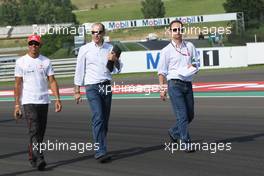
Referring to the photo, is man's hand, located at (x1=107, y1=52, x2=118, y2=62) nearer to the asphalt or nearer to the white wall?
the asphalt

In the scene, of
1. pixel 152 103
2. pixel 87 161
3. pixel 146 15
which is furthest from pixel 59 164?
pixel 146 15

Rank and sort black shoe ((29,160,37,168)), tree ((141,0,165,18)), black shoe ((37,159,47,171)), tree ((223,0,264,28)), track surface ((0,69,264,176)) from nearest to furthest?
track surface ((0,69,264,176)), black shoe ((37,159,47,171)), black shoe ((29,160,37,168)), tree ((223,0,264,28)), tree ((141,0,165,18))

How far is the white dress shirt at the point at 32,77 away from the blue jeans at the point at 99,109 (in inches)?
25.4

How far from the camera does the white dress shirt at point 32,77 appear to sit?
781 cm

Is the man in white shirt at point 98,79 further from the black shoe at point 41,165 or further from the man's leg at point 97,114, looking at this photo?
the black shoe at point 41,165

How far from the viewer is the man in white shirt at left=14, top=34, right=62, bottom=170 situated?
25.6 ft

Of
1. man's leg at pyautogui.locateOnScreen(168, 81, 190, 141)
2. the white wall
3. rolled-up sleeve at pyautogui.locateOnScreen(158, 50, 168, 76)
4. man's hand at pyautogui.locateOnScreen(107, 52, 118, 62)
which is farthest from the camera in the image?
the white wall

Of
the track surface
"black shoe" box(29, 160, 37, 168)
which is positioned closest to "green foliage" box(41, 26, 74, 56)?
the track surface

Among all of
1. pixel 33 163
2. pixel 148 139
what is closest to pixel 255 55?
pixel 148 139

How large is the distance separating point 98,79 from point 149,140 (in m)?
2.25

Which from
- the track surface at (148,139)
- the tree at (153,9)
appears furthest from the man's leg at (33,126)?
the tree at (153,9)

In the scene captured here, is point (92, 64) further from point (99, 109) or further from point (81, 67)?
point (99, 109)

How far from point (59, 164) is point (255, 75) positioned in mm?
17282

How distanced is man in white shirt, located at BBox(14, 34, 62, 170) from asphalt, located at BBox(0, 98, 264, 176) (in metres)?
0.52
